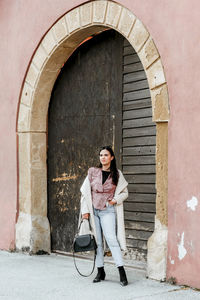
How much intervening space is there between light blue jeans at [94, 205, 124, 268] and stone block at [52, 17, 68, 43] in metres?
2.77

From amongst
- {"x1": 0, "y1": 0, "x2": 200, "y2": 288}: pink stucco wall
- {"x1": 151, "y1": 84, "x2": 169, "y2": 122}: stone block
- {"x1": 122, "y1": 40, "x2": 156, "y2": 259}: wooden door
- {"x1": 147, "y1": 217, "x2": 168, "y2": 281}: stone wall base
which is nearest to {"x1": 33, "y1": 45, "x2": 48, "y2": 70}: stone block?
{"x1": 122, "y1": 40, "x2": 156, "y2": 259}: wooden door

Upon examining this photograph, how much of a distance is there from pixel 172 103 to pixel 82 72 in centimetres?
235

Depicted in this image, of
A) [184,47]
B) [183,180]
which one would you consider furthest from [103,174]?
[184,47]

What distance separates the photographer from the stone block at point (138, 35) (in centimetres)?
611

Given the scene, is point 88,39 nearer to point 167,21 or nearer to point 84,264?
point 167,21

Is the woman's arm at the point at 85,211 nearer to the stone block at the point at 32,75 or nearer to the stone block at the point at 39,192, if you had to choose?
the stone block at the point at 39,192

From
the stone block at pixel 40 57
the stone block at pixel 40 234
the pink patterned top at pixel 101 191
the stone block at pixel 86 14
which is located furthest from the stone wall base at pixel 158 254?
the stone block at pixel 40 57

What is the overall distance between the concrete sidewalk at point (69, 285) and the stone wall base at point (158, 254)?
100 mm

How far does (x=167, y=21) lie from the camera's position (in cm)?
583

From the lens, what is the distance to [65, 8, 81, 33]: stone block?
7.14 m

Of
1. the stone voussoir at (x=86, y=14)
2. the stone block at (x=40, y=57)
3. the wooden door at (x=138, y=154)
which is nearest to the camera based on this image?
the wooden door at (x=138, y=154)

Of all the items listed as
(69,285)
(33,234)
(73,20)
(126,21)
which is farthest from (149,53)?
(33,234)

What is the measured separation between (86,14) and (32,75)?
4.79ft

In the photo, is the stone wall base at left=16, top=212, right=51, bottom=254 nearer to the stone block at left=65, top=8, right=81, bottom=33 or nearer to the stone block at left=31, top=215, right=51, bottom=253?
the stone block at left=31, top=215, right=51, bottom=253
